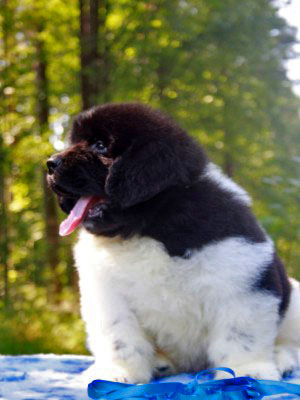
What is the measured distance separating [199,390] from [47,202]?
7.45 meters

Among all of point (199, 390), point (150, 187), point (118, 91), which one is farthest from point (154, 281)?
point (118, 91)

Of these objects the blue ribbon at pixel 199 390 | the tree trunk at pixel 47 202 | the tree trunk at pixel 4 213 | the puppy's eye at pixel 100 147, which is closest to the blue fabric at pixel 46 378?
the blue ribbon at pixel 199 390

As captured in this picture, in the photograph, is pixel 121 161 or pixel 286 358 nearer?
pixel 121 161

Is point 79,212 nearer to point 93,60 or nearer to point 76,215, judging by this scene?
point 76,215

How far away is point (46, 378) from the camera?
9.68 ft

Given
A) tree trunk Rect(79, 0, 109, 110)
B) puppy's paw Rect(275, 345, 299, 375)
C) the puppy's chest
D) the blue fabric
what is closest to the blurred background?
tree trunk Rect(79, 0, 109, 110)

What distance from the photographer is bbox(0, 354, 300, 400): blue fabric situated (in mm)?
2518

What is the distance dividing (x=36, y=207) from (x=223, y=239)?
30.9 ft

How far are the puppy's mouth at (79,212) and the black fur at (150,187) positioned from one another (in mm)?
44

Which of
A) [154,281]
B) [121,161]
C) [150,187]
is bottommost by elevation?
[154,281]

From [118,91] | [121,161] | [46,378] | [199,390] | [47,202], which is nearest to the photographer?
[199,390]

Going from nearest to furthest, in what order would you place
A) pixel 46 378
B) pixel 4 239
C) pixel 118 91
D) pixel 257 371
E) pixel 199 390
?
pixel 199 390 < pixel 257 371 < pixel 46 378 < pixel 4 239 < pixel 118 91

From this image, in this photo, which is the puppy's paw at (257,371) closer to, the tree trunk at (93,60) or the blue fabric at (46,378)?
the blue fabric at (46,378)

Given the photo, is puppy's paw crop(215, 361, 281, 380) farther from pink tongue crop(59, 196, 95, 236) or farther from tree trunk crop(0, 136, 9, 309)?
tree trunk crop(0, 136, 9, 309)
